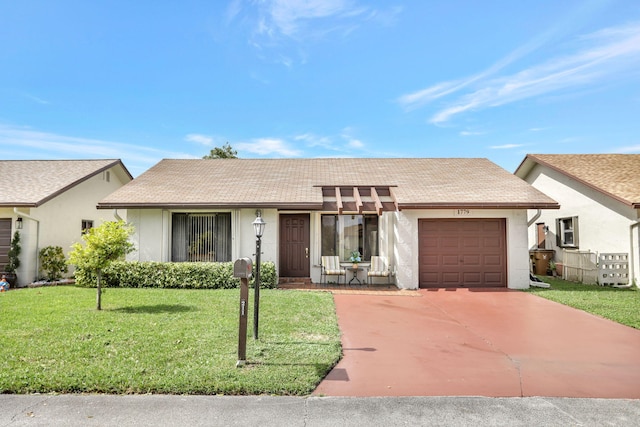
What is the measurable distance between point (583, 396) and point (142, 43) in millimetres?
14692

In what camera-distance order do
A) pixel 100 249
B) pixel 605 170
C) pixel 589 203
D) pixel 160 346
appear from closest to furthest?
pixel 160 346 < pixel 100 249 < pixel 589 203 < pixel 605 170

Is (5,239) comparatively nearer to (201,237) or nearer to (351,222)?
(201,237)

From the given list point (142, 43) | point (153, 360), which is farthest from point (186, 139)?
point (153, 360)

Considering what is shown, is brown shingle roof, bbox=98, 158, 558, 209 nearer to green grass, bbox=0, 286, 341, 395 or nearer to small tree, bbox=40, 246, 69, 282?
small tree, bbox=40, 246, 69, 282

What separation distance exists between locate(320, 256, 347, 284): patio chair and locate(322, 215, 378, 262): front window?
0.30m

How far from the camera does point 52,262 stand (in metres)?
13.1

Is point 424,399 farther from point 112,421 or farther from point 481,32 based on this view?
point 481,32

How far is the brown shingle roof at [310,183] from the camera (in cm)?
1207

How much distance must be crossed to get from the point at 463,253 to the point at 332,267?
4.51 meters

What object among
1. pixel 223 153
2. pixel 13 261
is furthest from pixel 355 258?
pixel 223 153

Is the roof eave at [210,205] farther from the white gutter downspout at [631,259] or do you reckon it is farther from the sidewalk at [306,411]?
the white gutter downspout at [631,259]

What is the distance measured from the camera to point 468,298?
34.2ft

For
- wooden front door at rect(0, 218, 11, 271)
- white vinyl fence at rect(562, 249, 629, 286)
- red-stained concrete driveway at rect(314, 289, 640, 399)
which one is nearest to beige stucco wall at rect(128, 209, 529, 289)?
red-stained concrete driveway at rect(314, 289, 640, 399)

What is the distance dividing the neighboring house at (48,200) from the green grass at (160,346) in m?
4.30
